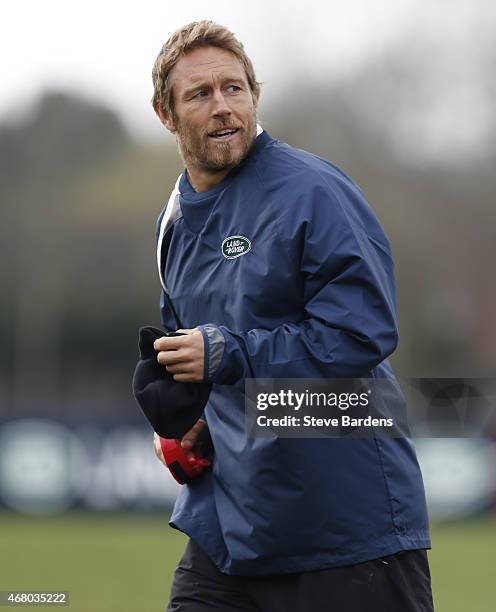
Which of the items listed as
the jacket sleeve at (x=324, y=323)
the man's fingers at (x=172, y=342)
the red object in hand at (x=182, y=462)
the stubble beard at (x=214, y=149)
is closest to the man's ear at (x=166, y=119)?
the stubble beard at (x=214, y=149)

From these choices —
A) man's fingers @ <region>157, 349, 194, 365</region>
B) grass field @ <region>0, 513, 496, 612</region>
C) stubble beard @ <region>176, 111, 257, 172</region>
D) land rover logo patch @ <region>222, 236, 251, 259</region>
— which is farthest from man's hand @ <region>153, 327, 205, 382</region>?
grass field @ <region>0, 513, 496, 612</region>

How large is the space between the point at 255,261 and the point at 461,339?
33765 mm

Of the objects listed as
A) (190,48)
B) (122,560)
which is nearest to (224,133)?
(190,48)

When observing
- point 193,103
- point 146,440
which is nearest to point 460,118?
point 146,440

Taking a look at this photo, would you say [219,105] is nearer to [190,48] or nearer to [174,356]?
[190,48]

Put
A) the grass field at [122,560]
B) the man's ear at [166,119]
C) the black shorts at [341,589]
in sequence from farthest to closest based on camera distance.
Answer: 1. the grass field at [122,560]
2. the man's ear at [166,119]
3. the black shorts at [341,589]

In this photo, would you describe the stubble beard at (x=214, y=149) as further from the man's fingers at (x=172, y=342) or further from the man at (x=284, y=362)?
the man's fingers at (x=172, y=342)

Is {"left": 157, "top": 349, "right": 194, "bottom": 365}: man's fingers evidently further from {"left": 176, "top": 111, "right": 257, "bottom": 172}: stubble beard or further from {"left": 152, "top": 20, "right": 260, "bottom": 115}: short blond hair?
{"left": 152, "top": 20, "right": 260, "bottom": 115}: short blond hair

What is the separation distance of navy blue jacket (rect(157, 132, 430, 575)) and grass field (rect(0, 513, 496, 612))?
17.4ft

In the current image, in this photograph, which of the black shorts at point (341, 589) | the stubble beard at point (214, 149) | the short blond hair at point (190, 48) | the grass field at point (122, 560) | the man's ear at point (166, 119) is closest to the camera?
the black shorts at point (341, 589)

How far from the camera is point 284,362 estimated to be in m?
3.53

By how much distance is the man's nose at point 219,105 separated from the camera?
3.94 meters

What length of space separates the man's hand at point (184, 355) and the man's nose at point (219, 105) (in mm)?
785

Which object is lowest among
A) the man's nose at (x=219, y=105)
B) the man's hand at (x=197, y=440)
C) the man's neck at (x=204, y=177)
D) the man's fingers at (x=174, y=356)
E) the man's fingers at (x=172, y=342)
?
the man's hand at (x=197, y=440)
